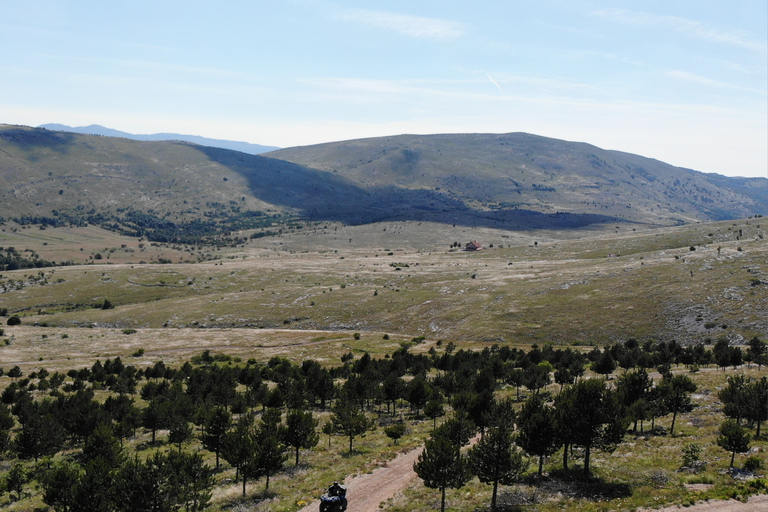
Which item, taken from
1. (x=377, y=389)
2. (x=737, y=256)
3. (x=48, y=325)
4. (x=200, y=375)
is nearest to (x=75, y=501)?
(x=377, y=389)

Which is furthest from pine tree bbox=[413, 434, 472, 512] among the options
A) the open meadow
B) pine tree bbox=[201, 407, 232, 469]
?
pine tree bbox=[201, 407, 232, 469]

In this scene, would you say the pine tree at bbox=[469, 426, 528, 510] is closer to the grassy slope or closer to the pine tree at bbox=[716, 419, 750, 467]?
the pine tree at bbox=[716, 419, 750, 467]

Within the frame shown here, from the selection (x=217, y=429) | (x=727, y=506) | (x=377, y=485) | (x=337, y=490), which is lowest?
(x=377, y=485)

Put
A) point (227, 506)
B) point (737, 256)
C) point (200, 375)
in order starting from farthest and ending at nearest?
point (737, 256)
point (200, 375)
point (227, 506)

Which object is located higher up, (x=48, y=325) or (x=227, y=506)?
(x=227, y=506)

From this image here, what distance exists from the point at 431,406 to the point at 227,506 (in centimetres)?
2697

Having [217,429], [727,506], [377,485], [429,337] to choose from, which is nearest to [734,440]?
[727,506]

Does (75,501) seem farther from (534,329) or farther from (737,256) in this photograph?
(737,256)

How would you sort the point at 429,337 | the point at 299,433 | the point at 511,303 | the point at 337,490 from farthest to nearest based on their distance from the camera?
the point at 511,303 < the point at 429,337 < the point at 299,433 < the point at 337,490

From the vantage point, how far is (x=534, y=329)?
4929 inches

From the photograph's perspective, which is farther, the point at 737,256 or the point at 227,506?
the point at 737,256

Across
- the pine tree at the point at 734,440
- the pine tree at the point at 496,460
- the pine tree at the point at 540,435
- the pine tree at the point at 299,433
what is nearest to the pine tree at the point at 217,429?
the pine tree at the point at 299,433

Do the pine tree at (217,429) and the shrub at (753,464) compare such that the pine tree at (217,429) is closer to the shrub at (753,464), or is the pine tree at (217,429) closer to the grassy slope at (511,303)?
the shrub at (753,464)

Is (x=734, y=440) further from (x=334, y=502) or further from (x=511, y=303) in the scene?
(x=511, y=303)
